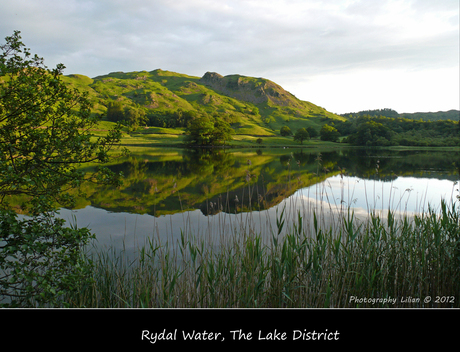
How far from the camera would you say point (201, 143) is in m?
82.3

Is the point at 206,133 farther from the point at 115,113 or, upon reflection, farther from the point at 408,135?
the point at 408,135

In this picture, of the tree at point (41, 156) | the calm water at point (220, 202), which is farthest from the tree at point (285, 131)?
the tree at point (41, 156)

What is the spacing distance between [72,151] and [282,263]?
4.26m

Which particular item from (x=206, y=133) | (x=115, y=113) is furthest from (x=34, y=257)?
(x=115, y=113)

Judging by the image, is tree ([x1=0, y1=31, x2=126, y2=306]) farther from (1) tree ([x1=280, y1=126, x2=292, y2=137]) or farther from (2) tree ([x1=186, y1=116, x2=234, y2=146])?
(1) tree ([x1=280, y1=126, x2=292, y2=137])

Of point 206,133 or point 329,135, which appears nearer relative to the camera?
point 206,133

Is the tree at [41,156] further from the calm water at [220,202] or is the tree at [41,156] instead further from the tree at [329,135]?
the tree at [329,135]

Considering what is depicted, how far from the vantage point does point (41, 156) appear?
174 inches

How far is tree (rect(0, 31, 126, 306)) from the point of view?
3.80 m

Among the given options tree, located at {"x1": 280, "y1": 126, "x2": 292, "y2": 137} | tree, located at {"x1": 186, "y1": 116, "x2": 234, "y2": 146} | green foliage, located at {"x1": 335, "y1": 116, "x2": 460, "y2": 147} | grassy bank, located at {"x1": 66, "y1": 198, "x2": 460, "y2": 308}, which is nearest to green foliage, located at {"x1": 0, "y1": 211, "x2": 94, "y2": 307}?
grassy bank, located at {"x1": 66, "y1": 198, "x2": 460, "y2": 308}

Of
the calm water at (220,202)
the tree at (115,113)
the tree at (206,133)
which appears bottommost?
the calm water at (220,202)

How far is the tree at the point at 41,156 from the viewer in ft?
12.5
